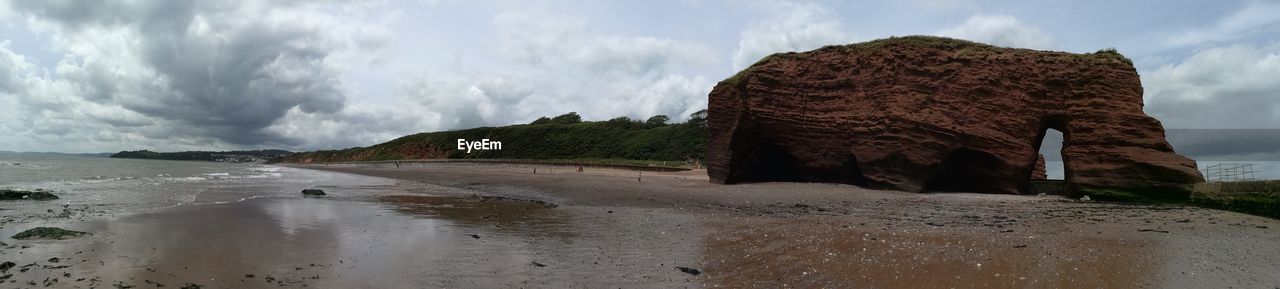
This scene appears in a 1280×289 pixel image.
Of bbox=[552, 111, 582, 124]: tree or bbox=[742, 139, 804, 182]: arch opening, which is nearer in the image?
bbox=[742, 139, 804, 182]: arch opening

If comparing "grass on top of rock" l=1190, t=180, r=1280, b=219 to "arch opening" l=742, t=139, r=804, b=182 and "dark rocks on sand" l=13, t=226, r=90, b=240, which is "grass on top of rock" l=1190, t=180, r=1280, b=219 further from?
"dark rocks on sand" l=13, t=226, r=90, b=240

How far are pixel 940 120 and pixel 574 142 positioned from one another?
64.2m

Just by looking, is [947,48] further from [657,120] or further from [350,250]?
[657,120]

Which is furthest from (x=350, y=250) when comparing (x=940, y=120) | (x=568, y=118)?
(x=568, y=118)

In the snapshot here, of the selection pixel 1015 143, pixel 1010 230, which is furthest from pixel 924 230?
pixel 1015 143

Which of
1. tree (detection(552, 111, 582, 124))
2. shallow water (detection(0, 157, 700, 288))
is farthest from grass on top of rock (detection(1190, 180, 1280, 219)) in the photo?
tree (detection(552, 111, 582, 124))

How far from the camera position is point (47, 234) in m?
9.41

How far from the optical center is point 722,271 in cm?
741

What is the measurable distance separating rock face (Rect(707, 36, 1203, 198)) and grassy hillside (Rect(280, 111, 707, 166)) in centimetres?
3510

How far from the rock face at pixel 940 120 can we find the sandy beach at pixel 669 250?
169 inches

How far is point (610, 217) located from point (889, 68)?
15.2 metres

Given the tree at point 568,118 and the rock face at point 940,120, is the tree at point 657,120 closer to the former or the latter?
the tree at point 568,118

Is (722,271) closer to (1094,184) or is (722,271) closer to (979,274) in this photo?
(979,274)

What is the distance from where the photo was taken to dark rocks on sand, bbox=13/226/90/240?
9197 mm
